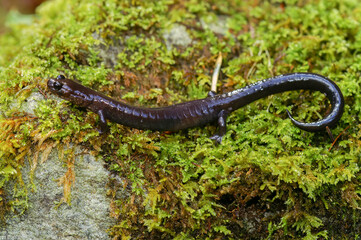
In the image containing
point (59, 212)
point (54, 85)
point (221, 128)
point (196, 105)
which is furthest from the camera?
point (196, 105)

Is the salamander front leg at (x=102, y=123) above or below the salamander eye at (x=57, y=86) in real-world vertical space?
below

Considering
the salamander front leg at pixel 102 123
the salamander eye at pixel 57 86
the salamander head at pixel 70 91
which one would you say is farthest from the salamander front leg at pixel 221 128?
the salamander eye at pixel 57 86

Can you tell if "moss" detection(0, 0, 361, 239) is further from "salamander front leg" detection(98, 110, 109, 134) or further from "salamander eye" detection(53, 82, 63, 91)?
"salamander eye" detection(53, 82, 63, 91)

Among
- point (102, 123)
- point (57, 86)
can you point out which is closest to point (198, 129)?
point (102, 123)

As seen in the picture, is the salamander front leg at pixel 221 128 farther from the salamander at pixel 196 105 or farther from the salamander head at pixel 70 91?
the salamander head at pixel 70 91

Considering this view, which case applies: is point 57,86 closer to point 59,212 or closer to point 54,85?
point 54,85

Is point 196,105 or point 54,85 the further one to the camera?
point 196,105

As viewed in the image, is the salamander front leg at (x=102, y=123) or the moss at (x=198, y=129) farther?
the salamander front leg at (x=102, y=123)

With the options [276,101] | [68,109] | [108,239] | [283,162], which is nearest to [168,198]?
[108,239]
